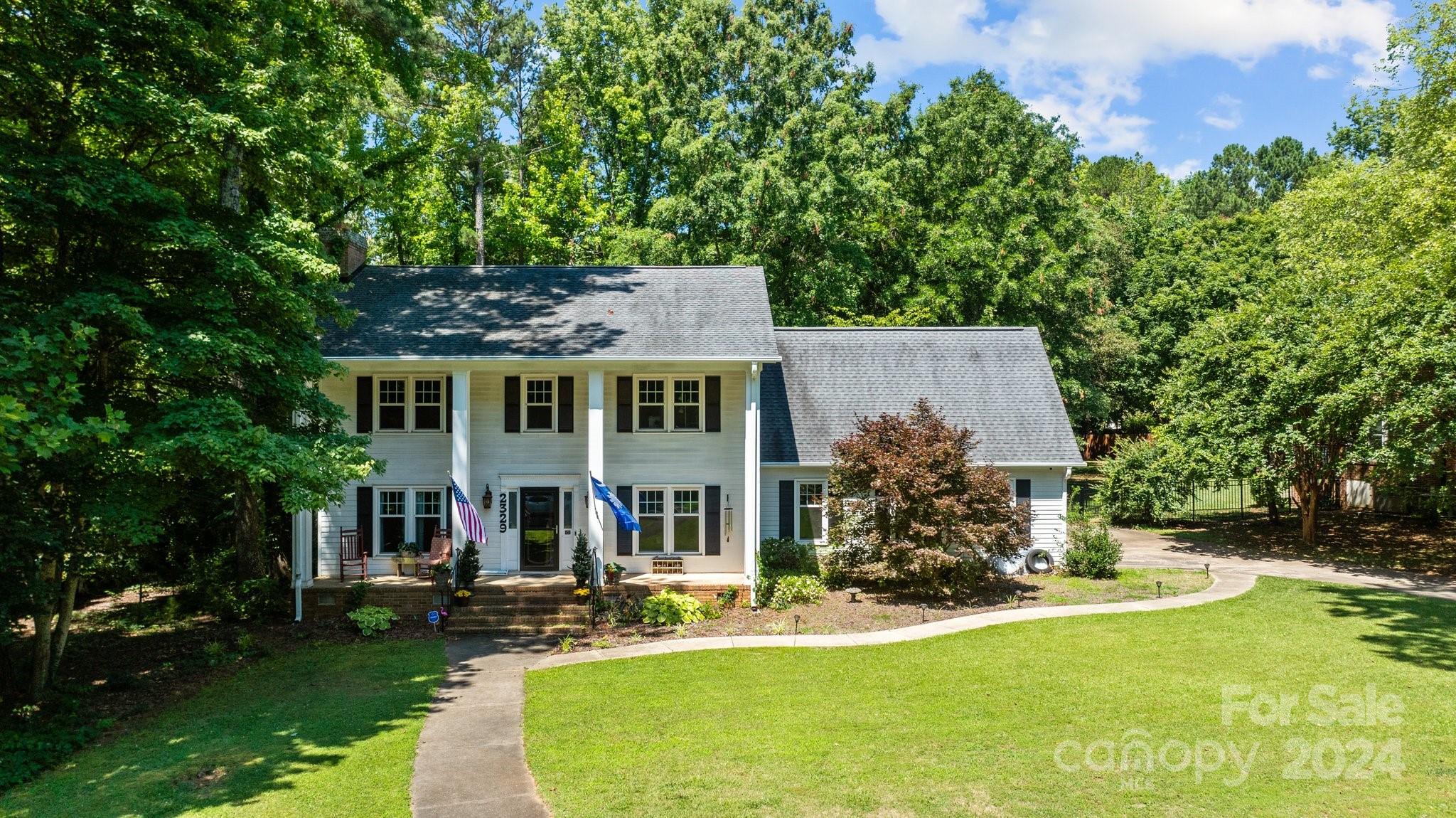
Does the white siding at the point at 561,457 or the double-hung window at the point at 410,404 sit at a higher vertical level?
the double-hung window at the point at 410,404

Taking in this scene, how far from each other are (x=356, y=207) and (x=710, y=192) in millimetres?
11191

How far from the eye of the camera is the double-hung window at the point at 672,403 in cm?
1983

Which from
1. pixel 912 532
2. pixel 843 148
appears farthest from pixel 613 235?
pixel 912 532

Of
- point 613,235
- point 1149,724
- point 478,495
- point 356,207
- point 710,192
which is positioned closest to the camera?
point 1149,724

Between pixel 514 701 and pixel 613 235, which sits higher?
pixel 613 235

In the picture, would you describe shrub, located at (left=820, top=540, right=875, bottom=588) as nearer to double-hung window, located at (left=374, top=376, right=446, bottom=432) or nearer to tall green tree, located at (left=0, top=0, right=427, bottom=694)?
double-hung window, located at (left=374, top=376, right=446, bottom=432)

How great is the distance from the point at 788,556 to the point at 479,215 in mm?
18419

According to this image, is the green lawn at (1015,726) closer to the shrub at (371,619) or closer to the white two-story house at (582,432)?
the shrub at (371,619)

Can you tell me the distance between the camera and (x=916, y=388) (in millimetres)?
22547

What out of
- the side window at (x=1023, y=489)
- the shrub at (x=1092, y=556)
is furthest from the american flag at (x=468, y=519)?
the shrub at (x=1092, y=556)

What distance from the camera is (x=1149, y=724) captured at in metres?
10.6

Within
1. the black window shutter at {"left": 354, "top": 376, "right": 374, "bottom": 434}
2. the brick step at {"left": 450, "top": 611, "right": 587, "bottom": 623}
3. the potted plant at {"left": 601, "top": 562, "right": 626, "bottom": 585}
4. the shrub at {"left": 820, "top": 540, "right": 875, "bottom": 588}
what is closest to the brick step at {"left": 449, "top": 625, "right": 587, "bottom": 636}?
the brick step at {"left": 450, "top": 611, "right": 587, "bottom": 623}

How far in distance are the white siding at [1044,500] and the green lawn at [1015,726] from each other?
5.11m

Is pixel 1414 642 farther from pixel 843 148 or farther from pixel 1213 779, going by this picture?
pixel 843 148
